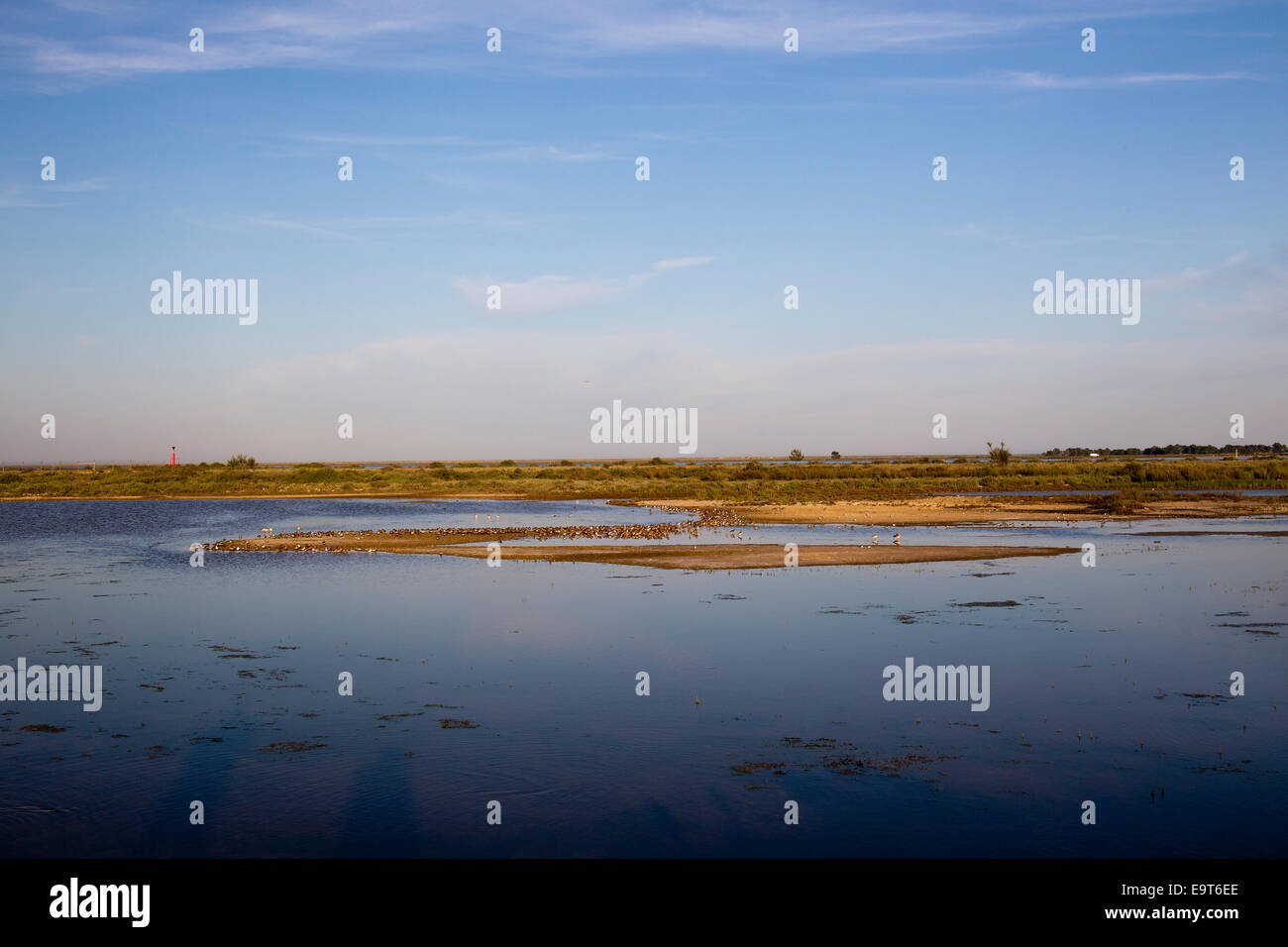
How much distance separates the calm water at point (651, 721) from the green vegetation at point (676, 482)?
152 ft

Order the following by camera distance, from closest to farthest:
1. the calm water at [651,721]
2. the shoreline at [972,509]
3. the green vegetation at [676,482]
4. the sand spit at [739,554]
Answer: the calm water at [651,721] → the sand spit at [739,554] → the shoreline at [972,509] → the green vegetation at [676,482]

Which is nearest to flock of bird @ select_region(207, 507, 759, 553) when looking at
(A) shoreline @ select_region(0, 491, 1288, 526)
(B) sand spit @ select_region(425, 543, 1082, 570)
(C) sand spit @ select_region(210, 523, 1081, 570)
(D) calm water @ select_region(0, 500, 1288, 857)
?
(C) sand spit @ select_region(210, 523, 1081, 570)

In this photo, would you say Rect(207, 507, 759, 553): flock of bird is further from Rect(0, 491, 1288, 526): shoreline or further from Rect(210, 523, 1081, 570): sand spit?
Rect(0, 491, 1288, 526): shoreline

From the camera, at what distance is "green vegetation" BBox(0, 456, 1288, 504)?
250 ft

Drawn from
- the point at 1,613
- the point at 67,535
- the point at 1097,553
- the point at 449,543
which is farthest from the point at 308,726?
the point at 67,535

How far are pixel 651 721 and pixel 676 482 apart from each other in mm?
75238

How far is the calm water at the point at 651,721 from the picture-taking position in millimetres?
10102

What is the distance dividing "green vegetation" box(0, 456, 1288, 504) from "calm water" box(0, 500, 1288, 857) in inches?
1820

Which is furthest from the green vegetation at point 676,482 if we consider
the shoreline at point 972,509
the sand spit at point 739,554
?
the sand spit at point 739,554

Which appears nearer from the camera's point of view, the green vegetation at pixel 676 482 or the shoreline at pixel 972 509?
the shoreline at pixel 972 509

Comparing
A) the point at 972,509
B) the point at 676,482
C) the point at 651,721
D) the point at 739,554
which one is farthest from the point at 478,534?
the point at 676,482

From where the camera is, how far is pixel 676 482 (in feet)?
292

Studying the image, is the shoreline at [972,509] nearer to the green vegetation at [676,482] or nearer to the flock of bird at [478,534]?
the green vegetation at [676,482]
